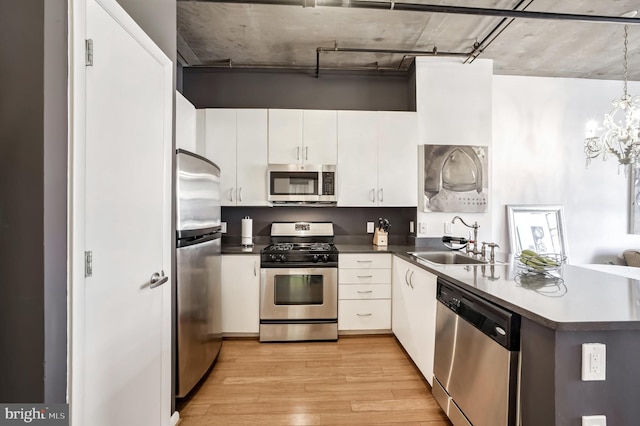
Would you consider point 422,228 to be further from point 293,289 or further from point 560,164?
point 560,164

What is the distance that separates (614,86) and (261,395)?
525 cm

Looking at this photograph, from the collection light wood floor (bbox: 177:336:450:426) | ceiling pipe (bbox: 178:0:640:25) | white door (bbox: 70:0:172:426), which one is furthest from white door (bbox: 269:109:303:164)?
light wood floor (bbox: 177:336:450:426)

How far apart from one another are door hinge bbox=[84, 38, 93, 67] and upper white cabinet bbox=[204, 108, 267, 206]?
204cm

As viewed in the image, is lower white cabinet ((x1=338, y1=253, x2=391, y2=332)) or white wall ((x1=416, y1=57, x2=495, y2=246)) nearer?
lower white cabinet ((x1=338, y1=253, x2=391, y2=332))

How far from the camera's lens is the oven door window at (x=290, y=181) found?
3.10 metres

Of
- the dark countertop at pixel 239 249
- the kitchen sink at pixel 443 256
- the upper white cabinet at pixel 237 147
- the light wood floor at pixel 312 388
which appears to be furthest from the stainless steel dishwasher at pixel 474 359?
the upper white cabinet at pixel 237 147

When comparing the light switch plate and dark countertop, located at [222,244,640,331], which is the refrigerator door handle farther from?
the light switch plate

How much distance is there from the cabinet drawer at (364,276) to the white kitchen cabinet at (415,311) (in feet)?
0.31

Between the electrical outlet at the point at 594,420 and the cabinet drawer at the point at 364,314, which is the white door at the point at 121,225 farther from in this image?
the electrical outlet at the point at 594,420

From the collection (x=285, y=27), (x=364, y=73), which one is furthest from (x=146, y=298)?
(x=364, y=73)

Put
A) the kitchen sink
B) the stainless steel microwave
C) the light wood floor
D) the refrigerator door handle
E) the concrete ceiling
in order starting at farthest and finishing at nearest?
1. the stainless steel microwave
2. the kitchen sink
3. the concrete ceiling
4. the light wood floor
5. the refrigerator door handle

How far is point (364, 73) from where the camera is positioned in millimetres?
3453

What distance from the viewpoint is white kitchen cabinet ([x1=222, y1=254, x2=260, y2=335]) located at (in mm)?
2863

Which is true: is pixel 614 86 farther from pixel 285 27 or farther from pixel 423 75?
pixel 285 27
